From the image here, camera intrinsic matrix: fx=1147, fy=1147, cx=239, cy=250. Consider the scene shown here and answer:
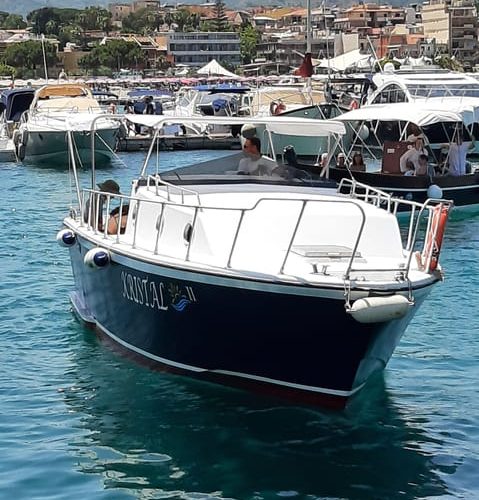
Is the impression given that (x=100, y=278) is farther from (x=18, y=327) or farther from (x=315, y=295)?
(x=315, y=295)

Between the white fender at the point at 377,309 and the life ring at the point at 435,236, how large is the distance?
3.94 ft

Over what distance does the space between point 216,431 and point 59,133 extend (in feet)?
99.7

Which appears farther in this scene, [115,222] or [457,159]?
[457,159]

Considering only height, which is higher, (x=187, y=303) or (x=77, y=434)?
(x=187, y=303)

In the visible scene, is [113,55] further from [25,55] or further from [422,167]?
[422,167]

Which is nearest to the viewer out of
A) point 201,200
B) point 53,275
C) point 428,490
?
point 428,490

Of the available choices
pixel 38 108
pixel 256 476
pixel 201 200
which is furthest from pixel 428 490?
pixel 38 108

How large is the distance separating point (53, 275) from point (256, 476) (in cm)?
1030

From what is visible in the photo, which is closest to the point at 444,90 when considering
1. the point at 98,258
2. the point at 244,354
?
the point at 98,258

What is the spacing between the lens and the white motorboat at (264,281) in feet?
34.6

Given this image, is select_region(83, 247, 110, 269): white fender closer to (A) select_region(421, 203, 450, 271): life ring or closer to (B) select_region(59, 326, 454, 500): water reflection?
(B) select_region(59, 326, 454, 500): water reflection

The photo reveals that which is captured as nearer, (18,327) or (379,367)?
(379,367)

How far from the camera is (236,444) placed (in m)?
10.7

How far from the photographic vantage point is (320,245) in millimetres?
11531
